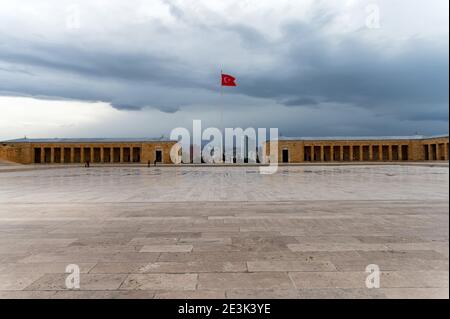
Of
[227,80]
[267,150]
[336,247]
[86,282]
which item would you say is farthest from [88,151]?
[336,247]

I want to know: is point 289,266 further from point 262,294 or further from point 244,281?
point 262,294

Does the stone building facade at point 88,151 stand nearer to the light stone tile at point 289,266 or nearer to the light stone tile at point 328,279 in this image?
the light stone tile at point 289,266

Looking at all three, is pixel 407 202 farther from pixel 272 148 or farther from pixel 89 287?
pixel 272 148

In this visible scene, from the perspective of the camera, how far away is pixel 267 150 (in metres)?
62.8

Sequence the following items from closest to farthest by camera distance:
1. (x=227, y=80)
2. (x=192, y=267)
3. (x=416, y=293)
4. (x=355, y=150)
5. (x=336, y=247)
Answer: (x=416, y=293) < (x=192, y=267) < (x=336, y=247) < (x=227, y=80) < (x=355, y=150)

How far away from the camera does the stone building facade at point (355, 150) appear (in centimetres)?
5934

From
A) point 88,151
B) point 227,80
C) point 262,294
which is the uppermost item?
point 227,80

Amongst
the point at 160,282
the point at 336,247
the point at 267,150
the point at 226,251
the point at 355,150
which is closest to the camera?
the point at 160,282

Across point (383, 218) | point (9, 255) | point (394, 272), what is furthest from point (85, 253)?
point (383, 218)

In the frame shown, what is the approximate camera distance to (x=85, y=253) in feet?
15.3

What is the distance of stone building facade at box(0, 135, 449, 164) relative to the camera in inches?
2311

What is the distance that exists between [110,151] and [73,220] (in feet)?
187

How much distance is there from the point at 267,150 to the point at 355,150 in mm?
17491

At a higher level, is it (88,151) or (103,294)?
(88,151)
